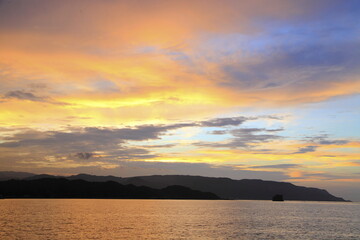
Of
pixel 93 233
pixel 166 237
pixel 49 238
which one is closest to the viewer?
pixel 49 238

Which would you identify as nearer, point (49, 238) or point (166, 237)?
point (49, 238)

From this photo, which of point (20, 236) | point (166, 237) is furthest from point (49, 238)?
point (166, 237)

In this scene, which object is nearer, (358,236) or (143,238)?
(143,238)

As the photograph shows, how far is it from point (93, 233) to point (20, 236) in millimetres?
18515

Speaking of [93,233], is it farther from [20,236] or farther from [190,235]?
[190,235]

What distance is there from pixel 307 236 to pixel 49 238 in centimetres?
6777

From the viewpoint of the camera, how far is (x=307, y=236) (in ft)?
327

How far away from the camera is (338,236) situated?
102 metres

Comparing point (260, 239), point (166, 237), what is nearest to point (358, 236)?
point (260, 239)

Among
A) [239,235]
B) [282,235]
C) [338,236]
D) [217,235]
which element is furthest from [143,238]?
[338,236]

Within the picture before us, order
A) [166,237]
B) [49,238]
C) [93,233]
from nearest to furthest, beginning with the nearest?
[49,238], [166,237], [93,233]

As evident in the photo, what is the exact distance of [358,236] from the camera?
4028 inches

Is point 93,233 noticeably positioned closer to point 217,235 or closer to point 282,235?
point 217,235

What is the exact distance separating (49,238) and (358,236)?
274 feet
